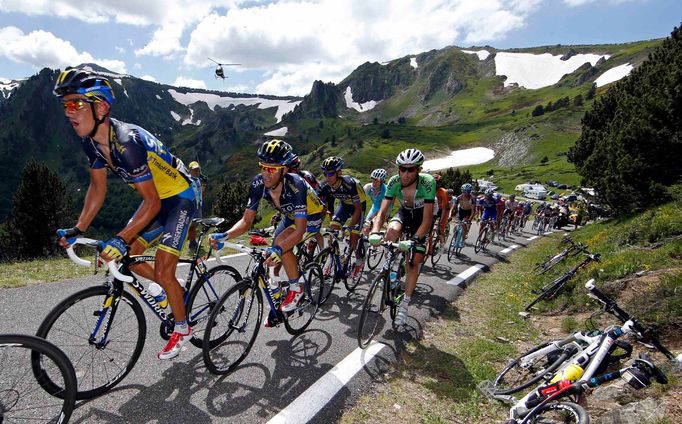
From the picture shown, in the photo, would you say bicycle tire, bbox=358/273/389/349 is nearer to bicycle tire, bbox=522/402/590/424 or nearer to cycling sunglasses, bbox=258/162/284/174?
cycling sunglasses, bbox=258/162/284/174

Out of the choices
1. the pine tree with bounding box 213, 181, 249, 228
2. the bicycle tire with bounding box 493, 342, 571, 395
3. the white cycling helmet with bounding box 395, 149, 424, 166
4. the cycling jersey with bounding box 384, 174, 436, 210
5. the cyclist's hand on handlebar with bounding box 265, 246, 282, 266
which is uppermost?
the white cycling helmet with bounding box 395, 149, 424, 166

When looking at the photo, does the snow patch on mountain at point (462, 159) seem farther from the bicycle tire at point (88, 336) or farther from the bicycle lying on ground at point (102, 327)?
the bicycle tire at point (88, 336)

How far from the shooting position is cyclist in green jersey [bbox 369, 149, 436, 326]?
649cm

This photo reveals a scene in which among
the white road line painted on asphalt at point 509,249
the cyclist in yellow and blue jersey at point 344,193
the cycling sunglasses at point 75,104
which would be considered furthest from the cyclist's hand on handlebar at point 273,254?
the white road line painted on asphalt at point 509,249

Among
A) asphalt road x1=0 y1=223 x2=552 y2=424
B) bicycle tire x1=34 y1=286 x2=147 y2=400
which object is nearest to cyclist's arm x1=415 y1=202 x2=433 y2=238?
asphalt road x1=0 y1=223 x2=552 y2=424

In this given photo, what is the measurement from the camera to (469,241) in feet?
61.9

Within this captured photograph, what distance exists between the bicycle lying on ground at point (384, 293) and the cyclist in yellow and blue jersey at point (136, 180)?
262cm

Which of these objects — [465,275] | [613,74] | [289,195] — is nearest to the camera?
[289,195]

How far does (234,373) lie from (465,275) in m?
8.49

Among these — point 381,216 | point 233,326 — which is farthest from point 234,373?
point 381,216

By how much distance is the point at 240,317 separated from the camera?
17.0 feet

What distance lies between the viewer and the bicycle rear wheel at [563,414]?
3.16m

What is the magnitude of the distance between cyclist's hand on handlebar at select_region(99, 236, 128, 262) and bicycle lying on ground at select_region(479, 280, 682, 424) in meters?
4.32

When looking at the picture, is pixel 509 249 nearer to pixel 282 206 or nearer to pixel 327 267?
pixel 327 267
